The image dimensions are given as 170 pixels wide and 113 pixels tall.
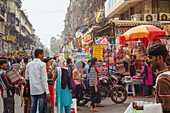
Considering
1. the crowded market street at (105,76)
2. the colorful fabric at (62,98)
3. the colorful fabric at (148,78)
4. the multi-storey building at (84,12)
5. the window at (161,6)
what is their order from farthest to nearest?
the multi-storey building at (84,12)
the window at (161,6)
the colorful fabric at (148,78)
the colorful fabric at (62,98)
the crowded market street at (105,76)

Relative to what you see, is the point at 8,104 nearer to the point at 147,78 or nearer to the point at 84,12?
the point at 147,78

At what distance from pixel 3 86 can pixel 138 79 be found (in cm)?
713

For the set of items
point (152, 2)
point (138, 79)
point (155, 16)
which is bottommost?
point (138, 79)

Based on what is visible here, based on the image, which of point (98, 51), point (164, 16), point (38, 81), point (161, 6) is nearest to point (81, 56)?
point (98, 51)

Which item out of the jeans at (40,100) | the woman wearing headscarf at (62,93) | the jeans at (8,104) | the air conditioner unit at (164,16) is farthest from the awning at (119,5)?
the jeans at (8,104)

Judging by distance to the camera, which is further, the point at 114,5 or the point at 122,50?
the point at 114,5

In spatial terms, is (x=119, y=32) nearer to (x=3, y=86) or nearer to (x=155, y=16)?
(x=155, y=16)

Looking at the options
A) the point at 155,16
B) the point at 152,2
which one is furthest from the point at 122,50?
the point at 152,2

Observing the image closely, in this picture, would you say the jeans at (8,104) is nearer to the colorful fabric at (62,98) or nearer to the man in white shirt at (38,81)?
the man in white shirt at (38,81)

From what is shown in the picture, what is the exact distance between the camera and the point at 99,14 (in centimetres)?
2780

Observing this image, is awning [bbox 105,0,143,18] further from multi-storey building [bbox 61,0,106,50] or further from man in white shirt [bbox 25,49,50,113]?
man in white shirt [bbox 25,49,50,113]

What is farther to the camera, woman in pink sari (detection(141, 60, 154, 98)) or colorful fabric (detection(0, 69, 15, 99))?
woman in pink sari (detection(141, 60, 154, 98))

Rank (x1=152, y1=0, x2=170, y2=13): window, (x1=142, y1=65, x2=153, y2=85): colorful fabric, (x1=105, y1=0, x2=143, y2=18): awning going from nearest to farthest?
(x1=142, y1=65, x2=153, y2=85): colorful fabric < (x1=152, y1=0, x2=170, y2=13): window < (x1=105, y1=0, x2=143, y2=18): awning

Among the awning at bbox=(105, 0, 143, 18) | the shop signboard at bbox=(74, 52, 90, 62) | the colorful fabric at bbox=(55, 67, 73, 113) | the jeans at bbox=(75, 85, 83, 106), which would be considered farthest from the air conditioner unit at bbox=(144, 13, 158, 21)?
the colorful fabric at bbox=(55, 67, 73, 113)
